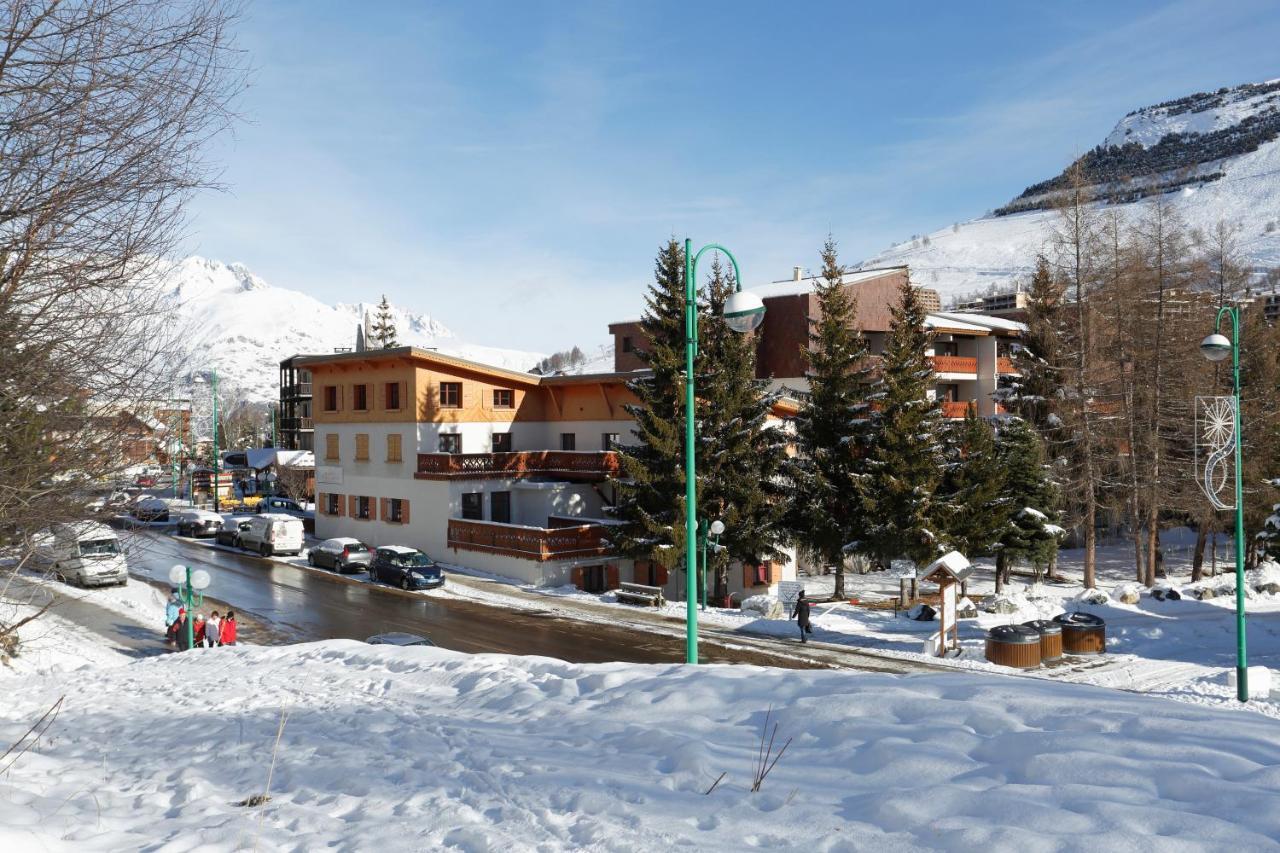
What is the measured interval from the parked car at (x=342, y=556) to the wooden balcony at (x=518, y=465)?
4662 mm

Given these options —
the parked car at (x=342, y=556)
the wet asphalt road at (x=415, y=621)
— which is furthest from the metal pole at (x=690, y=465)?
the parked car at (x=342, y=556)

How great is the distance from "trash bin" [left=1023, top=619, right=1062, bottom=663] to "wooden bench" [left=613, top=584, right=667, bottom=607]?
493 inches

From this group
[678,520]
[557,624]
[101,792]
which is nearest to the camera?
[101,792]

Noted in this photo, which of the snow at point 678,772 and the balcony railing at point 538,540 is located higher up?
the snow at point 678,772

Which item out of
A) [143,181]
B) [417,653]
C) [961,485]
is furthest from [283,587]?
[143,181]

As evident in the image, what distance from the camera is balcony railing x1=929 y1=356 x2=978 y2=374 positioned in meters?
56.0

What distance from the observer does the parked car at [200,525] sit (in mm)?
49356

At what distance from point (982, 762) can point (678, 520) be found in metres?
27.3

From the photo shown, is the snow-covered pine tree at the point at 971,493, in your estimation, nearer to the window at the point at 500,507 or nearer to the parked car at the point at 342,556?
the window at the point at 500,507

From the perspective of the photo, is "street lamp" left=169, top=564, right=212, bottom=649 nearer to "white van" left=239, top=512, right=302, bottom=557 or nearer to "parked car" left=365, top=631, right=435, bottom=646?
"parked car" left=365, top=631, right=435, bottom=646

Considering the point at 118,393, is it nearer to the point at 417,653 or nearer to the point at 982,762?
the point at 417,653

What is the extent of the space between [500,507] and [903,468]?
19.1m

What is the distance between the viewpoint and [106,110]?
698 cm

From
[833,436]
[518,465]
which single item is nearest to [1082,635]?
[833,436]
